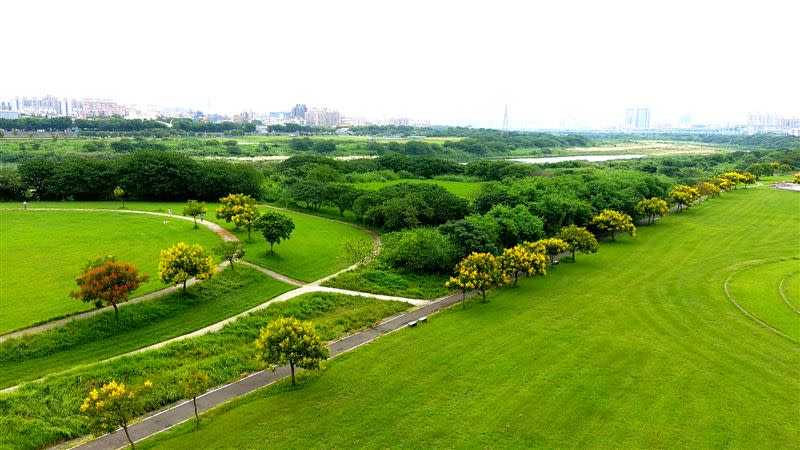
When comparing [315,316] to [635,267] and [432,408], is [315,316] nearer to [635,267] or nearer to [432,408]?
[432,408]

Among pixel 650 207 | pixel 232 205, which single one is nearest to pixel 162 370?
pixel 232 205

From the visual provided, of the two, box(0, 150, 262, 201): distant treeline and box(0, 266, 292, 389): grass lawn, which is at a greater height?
box(0, 150, 262, 201): distant treeline

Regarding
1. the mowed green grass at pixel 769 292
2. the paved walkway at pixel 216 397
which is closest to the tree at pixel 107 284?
the paved walkway at pixel 216 397

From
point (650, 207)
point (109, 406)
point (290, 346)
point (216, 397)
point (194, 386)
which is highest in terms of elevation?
point (650, 207)

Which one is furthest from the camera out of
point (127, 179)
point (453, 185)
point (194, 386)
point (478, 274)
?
point (453, 185)

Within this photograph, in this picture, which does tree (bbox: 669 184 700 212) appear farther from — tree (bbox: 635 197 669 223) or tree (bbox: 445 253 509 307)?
tree (bbox: 445 253 509 307)

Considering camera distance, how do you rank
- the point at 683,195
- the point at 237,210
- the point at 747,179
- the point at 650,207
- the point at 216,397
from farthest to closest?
the point at 747,179 → the point at 683,195 → the point at 650,207 → the point at 237,210 → the point at 216,397

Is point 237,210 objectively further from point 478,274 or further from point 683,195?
point 683,195

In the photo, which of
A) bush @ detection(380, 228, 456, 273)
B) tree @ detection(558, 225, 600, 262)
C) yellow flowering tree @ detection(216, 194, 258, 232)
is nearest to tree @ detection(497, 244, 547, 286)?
bush @ detection(380, 228, 456, 273)
